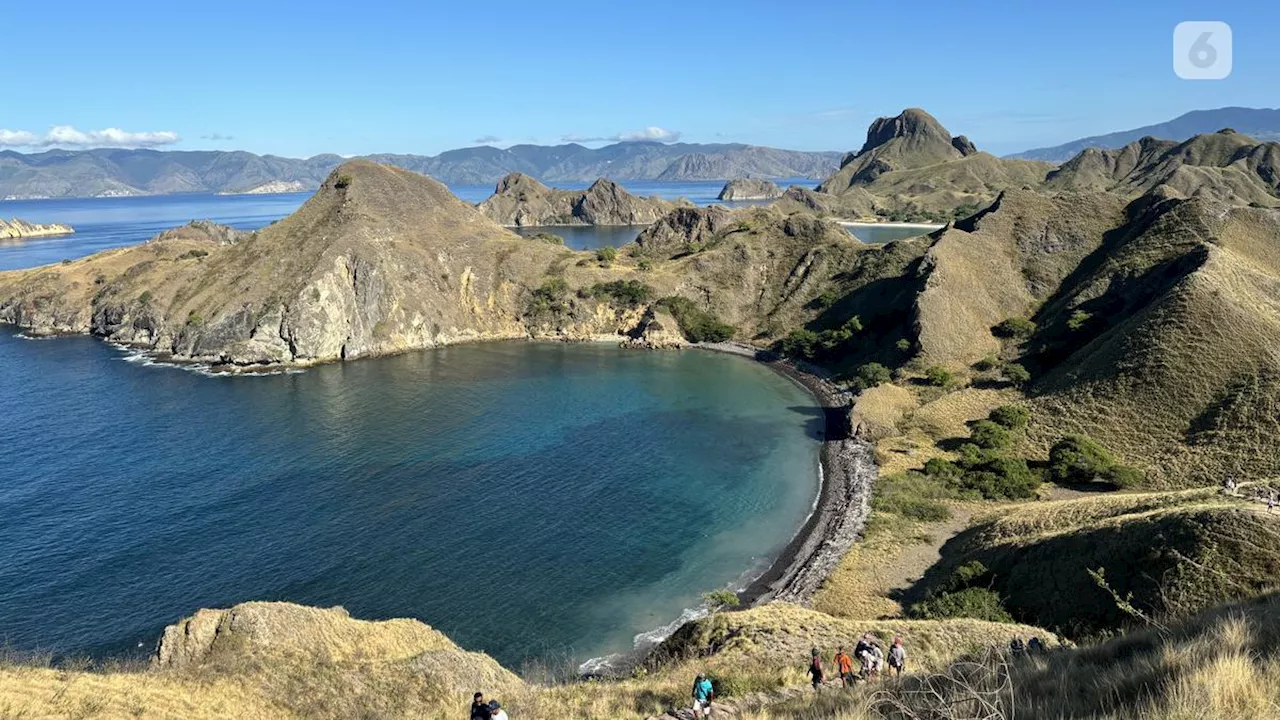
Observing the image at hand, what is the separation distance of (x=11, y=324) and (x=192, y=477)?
105m

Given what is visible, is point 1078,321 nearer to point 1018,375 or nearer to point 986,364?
point 986,364

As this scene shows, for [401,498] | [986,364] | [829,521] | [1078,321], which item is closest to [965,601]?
[829,521]

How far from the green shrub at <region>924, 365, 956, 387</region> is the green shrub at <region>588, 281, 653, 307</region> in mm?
52148

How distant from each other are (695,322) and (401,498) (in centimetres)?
6582

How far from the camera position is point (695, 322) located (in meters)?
110

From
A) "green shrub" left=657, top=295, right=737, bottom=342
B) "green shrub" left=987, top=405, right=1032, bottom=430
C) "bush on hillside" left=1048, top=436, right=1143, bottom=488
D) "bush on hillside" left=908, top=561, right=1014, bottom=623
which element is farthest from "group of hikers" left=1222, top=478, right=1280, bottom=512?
"green shrub" left=657, top=295, right=737, bottom=342

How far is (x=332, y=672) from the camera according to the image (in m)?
24.0

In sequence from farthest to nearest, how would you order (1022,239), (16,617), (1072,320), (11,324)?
(11,324) < (1022,239) < (1072,320) < (16,617)

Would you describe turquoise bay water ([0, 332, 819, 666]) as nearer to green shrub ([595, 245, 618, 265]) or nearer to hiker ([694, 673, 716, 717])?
hiker ([694, 673, 716, 717])

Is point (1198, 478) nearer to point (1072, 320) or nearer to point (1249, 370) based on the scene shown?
point (1249, 370)

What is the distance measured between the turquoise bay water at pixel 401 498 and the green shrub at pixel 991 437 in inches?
575

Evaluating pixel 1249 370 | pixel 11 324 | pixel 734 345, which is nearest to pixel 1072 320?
pixel 1249 370

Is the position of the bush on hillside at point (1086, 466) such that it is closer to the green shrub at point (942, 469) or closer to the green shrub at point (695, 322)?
the green shrub at point (942, 469)

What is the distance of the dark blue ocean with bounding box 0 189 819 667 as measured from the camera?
40.3 meters
